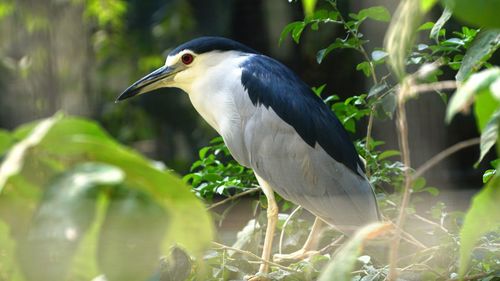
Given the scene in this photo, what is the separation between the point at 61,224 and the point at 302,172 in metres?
1.01

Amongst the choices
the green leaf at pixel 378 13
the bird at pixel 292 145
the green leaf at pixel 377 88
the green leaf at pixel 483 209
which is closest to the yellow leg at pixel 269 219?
the bird at pixel 292 145

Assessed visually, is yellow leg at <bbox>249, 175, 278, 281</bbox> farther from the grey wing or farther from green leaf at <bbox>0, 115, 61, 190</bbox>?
green leaf at <bbox>0, 115, 61, 190</bbox>

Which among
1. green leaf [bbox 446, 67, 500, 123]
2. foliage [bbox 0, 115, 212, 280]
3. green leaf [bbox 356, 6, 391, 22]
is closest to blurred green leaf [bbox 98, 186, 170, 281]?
foliage [bbox 0, 115, 212, 280]

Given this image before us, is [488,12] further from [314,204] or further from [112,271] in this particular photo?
[314,204]

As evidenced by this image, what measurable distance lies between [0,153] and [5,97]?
1.86 metres

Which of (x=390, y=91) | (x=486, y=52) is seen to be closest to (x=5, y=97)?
(x=390, y=91)

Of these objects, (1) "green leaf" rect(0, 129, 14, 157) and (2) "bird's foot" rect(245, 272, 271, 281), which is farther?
(2) "bird's foot" rect(245, 272, 271, 281)

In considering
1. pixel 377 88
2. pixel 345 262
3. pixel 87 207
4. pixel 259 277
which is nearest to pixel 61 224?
pixel 87 207

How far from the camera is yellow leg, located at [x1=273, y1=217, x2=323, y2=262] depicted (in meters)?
1.17

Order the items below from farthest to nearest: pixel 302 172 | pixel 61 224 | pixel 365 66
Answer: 1. pixel 302 172
2. pixel 365 66
3. pixel 61 224

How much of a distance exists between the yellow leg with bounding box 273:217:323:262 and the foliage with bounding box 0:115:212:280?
847mm

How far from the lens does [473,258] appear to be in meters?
0.94

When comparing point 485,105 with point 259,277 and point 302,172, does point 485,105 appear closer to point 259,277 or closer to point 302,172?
point 259,277

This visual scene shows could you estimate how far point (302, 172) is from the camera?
1291 millimetres
